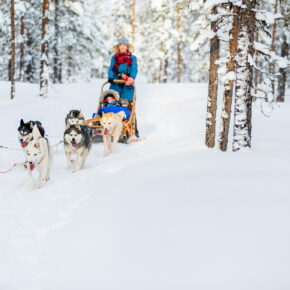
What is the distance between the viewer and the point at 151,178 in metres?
4.56

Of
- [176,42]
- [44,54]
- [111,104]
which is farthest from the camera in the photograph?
[176,42]

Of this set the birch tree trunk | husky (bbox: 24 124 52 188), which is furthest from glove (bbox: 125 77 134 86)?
husky (bbox: 24 124 52 188)

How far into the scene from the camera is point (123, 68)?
29.2ft

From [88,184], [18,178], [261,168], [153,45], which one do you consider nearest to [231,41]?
[261,168]

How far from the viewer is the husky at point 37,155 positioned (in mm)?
5148

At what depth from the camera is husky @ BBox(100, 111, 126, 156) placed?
7383 millimetres

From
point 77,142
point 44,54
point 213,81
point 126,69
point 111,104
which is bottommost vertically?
point 77,142

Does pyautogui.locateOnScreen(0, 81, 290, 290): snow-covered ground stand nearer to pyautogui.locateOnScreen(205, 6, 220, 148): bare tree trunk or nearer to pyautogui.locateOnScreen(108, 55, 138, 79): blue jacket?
pyautogui.locateOnScreen(205, 6, 220, 148): bare tree trunk

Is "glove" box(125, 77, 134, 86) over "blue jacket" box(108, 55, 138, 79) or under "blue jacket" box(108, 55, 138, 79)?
under

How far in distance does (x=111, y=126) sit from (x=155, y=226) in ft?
14.8

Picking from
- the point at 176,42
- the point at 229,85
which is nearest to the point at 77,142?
the point at 229,85

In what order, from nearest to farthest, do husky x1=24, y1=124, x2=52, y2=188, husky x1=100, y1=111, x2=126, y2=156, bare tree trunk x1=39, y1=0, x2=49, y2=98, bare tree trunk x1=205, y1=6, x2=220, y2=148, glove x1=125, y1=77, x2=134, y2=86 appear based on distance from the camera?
husky x1=24, y1=124, x2=52, y2=188, bare tree trunk x1=205, y1=6, x2=220, y2=148, husky x1=100, y1=111, x2=126, y2=156, glove x1=125, y1=77, x2=134, y2=86, bare tree trunk x1=39, y1=0, x2=49, y2=98

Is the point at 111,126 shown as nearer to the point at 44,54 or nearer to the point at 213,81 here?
the point at 213,81

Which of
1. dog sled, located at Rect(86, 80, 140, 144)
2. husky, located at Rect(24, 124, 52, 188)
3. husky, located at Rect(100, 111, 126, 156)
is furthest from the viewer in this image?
dog sled, located at Rect(86, 80, 140, 144)
